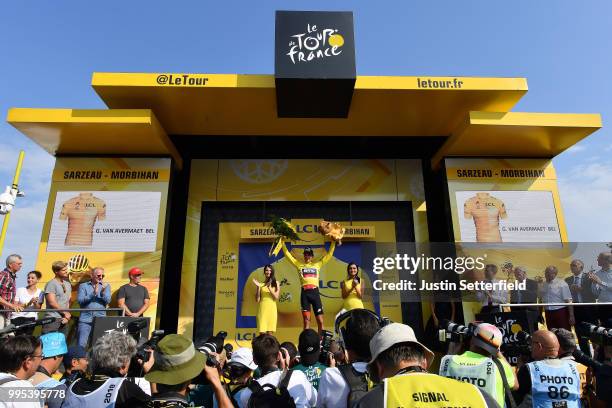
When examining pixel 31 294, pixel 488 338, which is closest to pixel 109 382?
pixel 488 338

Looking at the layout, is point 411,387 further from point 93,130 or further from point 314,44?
point 93,130

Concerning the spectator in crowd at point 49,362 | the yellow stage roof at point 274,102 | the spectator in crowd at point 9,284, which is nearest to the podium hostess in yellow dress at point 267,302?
the yellow stage roof at point 274,102

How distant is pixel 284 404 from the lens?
7.59 ft

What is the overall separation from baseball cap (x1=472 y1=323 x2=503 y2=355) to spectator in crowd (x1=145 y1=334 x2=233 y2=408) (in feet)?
6.41


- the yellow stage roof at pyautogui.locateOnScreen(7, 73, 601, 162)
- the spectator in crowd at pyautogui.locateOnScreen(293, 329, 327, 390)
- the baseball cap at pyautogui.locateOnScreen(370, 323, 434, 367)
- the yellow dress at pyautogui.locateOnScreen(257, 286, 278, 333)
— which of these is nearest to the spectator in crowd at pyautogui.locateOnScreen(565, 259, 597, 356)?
the yellow stage roof at pyautogui.locateOnScreen(7, 73, 601, 162)

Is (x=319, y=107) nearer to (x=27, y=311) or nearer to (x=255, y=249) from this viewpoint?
(x=255, y=249)

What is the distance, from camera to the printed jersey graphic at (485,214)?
358 inches

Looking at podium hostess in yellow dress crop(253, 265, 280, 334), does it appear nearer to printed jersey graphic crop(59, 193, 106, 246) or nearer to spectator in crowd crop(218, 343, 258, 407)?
printed jersey graphic crop(59, 193, 106, 246)

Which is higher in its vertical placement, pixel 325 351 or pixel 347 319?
pixel 347 319

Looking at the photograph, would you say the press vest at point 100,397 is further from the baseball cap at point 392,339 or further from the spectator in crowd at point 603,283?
the spectator in crowd at point 603,283

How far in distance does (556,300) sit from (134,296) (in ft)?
26.6

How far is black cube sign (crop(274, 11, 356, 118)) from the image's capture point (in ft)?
27.1

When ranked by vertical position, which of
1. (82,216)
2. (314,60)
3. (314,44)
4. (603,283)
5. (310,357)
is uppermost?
(314,44)

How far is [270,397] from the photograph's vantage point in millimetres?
2330
